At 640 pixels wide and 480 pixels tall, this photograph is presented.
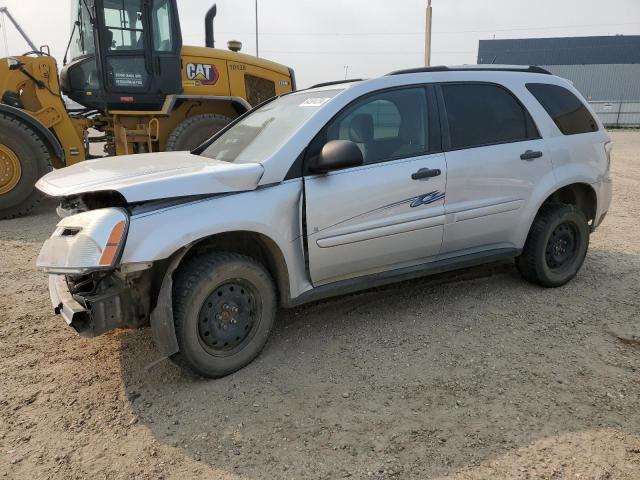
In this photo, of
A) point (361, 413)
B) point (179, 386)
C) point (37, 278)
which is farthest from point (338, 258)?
point (37, 278)

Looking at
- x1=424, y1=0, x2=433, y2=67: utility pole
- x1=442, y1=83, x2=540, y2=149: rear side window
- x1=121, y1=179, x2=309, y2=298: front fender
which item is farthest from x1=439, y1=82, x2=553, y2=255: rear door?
x1=424, y1=0, x2=433, y2=67: utility pole

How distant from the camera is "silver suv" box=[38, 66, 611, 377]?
9.50ft

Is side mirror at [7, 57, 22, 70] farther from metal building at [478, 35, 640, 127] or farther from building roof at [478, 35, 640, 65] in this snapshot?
building roof at [478, 35, 640, 65]

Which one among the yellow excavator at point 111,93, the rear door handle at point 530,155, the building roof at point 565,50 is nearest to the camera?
the rear door handle at point 530,155

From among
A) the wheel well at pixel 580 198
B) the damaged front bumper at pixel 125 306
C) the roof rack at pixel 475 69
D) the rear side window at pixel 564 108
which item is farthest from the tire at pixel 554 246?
the damaged front bumper at pixel 125 306

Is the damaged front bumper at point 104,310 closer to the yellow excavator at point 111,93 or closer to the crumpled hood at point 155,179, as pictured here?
the crumpled hood at point 155,179

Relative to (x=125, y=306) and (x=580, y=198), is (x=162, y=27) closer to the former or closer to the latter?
(x=125, y=306)

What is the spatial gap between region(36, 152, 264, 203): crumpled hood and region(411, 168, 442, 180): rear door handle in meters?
1.14

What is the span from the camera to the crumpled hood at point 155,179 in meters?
2.86

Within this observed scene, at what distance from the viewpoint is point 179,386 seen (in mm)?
3146

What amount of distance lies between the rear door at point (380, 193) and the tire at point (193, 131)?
15.7 feet

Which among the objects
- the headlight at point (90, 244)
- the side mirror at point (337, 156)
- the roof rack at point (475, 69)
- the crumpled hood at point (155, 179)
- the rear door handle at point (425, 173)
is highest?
the roof rack at point (475, 69)

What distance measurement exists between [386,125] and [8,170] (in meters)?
6.02

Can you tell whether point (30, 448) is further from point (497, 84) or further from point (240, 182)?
point (497, 84)
